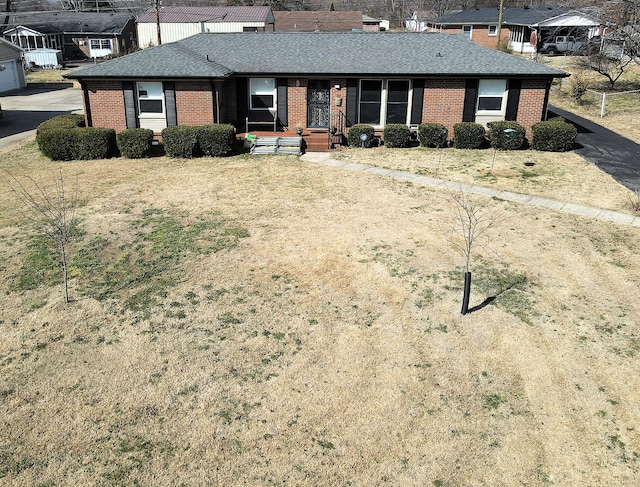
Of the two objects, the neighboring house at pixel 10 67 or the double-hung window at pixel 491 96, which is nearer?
the double-hung window at pixel 491 96

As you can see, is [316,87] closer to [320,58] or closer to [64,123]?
[320,58]

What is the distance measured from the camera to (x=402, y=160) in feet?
71.2

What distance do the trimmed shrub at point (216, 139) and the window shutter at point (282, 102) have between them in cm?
311

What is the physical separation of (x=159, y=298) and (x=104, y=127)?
47.3ft

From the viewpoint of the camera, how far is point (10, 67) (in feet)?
143

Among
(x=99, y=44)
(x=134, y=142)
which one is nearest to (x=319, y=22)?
(x=99, y=44)

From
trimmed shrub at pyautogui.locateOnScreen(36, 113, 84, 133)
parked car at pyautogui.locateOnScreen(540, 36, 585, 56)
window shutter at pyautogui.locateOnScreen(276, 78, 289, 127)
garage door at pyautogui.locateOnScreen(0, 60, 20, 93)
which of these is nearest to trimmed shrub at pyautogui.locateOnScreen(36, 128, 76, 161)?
trimmed shrub at pyautogui.locateOnScreen(36, 113, 84, 133)

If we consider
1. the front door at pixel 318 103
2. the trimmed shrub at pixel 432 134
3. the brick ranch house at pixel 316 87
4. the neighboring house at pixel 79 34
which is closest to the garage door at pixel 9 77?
the neighboring house at pixel 79 34

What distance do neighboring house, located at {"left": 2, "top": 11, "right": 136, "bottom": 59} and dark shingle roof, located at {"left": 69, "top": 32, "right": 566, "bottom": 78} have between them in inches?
1595

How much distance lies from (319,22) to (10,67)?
3000 cm

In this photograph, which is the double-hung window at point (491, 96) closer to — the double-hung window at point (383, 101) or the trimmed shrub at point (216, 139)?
the double-hung window at point (383, 101)

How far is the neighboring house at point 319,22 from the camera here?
59.2 metres

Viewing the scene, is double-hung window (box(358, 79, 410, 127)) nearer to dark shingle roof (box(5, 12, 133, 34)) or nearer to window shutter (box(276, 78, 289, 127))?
window shutter (box(276, 78, 289, 127))

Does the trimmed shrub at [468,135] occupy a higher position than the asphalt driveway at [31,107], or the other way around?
the trimmed shrub at [468,135]
